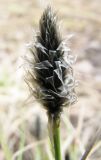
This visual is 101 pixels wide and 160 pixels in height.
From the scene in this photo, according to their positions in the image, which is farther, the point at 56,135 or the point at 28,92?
the point at 28,92

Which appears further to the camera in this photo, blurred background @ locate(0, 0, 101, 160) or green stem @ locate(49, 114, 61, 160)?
blurred background @ locate(0, 0, 101, 160)

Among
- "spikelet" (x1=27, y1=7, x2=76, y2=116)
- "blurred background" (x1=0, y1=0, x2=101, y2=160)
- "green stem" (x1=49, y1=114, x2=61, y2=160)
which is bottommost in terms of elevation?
"blurred background" (x1=0, y1=0, x2=101, y2=160)

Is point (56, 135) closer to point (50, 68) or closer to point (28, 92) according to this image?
point (50, 68)

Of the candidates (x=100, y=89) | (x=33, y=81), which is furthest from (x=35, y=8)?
(x=33, y=81)

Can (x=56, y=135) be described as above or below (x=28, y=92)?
above

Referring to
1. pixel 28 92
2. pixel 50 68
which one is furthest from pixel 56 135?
pixel 28 92
